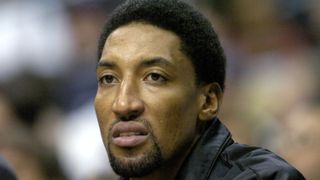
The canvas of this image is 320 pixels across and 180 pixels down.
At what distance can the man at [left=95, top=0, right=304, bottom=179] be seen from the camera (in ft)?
11.4

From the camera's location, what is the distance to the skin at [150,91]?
3473 mm

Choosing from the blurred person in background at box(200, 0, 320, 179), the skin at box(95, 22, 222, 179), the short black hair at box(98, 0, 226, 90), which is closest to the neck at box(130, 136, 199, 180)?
the skin at box(95, 22, 222, 179)

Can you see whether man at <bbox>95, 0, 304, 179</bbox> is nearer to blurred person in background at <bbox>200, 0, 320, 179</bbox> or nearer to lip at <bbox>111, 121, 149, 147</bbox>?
lip at <bbox>111, 121, 149, 147</bbox>

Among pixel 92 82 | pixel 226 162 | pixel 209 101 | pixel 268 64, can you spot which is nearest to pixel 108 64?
pixel 209 101

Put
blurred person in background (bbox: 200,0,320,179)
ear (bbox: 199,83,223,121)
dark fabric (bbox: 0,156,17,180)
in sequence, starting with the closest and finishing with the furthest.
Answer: ear (bbox: 199,83,223,121), dark fabric (bbox: 0,156,17,180), blurred person in background (bbox: 200,0,320,179)

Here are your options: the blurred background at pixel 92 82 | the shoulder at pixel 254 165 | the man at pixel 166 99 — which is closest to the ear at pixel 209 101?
the man at pixel 166 99

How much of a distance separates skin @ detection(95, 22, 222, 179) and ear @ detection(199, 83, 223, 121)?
0.05 m

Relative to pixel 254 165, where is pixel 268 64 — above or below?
below

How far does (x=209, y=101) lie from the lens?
3.66m

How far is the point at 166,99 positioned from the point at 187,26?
0.28 m

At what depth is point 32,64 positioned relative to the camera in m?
7.23

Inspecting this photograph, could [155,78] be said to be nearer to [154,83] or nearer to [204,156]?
[154,83]

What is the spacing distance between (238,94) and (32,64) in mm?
1647

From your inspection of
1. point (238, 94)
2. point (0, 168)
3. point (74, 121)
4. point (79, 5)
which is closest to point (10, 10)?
point (79, 5)
